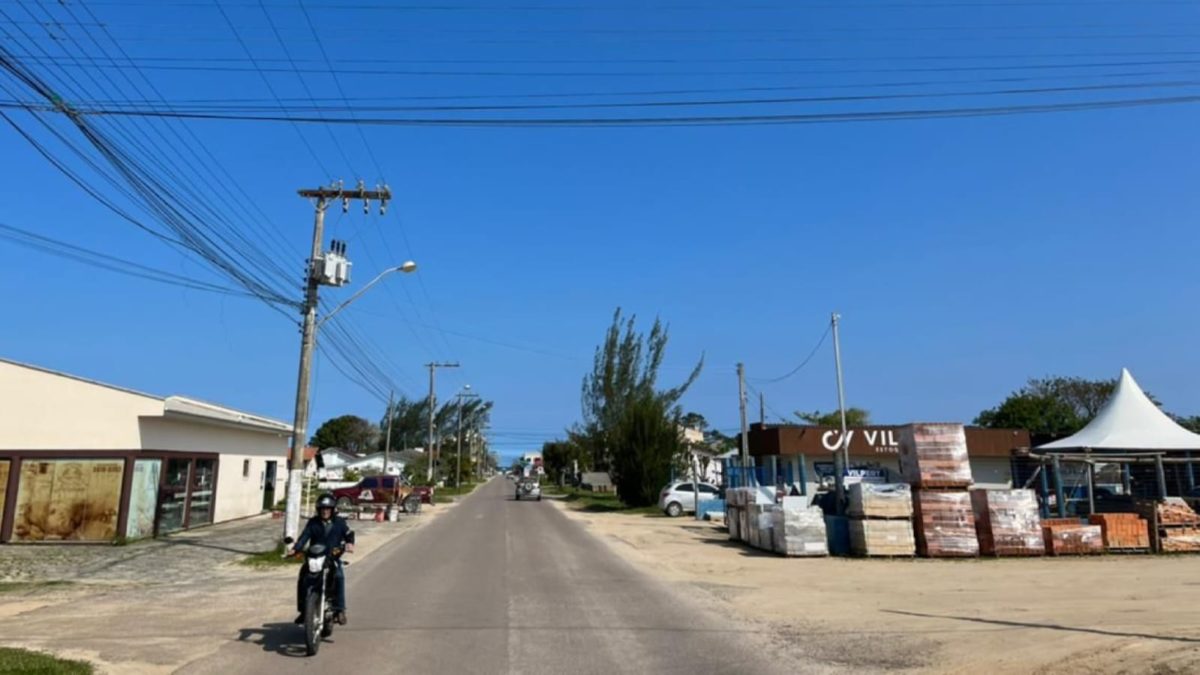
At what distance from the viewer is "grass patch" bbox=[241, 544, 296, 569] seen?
1744cm

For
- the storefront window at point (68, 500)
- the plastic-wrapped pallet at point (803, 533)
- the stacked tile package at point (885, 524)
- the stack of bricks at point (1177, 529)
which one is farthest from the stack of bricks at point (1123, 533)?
the storefront window at point (68, 500)

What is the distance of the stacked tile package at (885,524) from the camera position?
61.1ft

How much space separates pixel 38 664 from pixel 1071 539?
65.7 feet

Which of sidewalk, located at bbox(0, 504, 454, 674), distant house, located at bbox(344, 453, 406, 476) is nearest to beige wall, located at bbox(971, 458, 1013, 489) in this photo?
sidewalk, located at bbox(0, 504, 454, 674)

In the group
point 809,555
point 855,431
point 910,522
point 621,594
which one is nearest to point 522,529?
point 809,555

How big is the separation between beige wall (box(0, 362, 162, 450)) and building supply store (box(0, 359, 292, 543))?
0.9 inches

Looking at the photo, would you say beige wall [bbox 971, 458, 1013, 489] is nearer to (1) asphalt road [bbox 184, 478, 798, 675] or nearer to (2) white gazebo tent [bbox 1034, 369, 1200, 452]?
(2) white gazebo tent [bbox 1034, 369, 1200, 452]

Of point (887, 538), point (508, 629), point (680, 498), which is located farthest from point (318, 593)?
point (680, 498)

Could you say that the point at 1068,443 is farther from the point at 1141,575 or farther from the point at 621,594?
the point at 621,594

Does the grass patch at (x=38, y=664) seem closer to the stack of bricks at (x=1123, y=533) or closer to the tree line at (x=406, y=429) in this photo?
the stack of bricks at (x=1123, y=533)

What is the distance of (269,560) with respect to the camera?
59.1 feet

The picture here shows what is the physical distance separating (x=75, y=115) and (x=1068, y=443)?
2723cm

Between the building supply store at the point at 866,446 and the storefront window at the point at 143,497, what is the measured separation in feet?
118

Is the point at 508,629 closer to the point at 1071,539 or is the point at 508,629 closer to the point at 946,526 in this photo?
the point at 946,526
